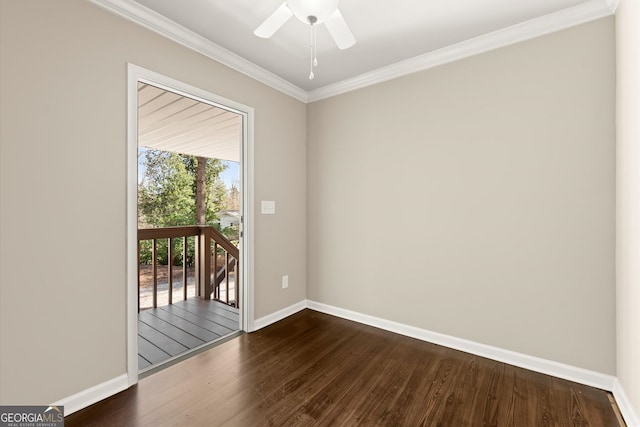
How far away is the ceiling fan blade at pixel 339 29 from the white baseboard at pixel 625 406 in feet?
8.67

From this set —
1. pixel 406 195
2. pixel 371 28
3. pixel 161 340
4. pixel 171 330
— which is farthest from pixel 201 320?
pixel 371 28

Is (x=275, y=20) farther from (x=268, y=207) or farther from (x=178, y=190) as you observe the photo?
(x=178, y=190)

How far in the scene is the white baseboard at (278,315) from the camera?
283 centimetres

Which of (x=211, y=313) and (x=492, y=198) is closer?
(x=492, y=198)

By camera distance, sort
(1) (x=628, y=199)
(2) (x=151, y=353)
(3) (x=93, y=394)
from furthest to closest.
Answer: (2) (x=151, y=353), (3) (x=93, y=394), (1) (x=628, y=199)

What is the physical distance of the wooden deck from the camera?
2393 mm

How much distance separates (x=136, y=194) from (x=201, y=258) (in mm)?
2028

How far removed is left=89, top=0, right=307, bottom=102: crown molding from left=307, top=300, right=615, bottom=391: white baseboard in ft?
8.51

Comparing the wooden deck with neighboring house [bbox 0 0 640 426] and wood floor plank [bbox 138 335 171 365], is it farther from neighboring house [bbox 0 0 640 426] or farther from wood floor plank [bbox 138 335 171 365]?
neighboring house [bbox 0 0 640 426]

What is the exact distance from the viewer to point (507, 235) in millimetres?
2199

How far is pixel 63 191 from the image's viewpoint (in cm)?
163

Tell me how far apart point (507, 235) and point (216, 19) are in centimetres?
272

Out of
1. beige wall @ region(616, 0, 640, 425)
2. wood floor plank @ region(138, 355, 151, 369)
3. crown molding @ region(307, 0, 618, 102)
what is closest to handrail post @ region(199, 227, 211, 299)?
wood floor plank @ region(138, 355, 151, 369)

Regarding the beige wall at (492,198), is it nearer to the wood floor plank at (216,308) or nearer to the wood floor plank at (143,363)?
the wood floor plank at (216,308)
